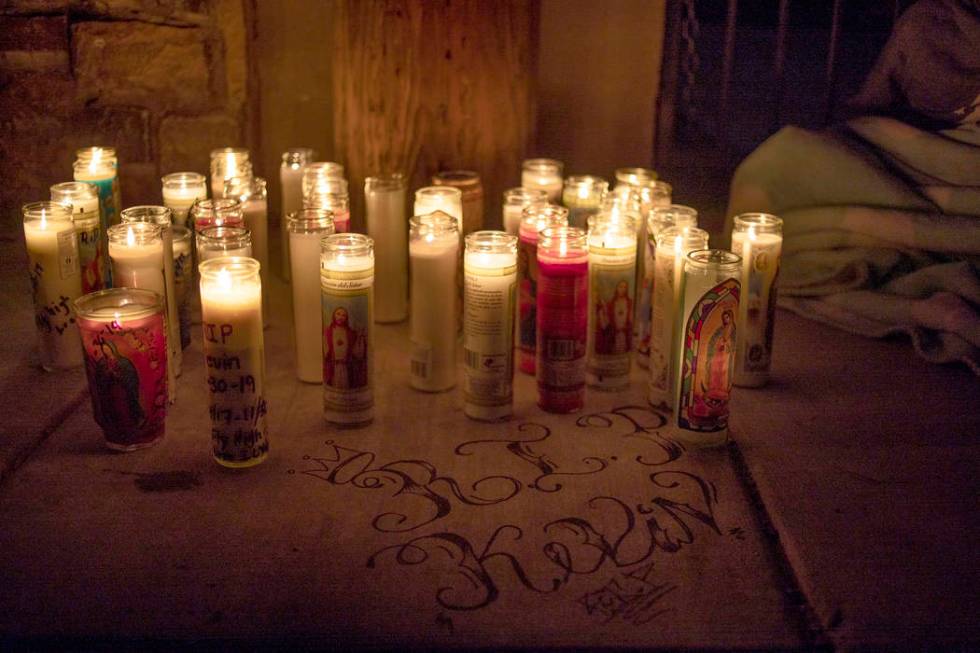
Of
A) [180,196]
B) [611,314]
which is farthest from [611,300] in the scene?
[180,196]

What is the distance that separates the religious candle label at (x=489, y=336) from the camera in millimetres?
1646

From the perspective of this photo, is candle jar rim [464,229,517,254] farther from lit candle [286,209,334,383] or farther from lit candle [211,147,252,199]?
lit candle [211,147,252,199]

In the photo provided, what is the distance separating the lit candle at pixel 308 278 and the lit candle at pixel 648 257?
23.0 inches

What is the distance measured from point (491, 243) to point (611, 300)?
27cm

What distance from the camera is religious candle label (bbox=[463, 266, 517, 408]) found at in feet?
5.40

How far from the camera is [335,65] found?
88.5 inches

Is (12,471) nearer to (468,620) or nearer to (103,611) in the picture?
(103,611)

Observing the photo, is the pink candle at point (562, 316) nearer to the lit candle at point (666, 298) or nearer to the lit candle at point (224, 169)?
the lit candle at point (666, 298)

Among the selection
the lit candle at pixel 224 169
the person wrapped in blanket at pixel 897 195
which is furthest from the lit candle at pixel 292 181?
the person wrapped in blanket at pixel 897 195

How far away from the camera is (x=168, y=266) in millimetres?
1756

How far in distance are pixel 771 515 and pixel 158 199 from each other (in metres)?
1.77

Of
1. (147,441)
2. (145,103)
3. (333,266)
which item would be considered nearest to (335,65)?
(145,103)

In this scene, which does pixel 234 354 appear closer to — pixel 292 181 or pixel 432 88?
pixel 292 181

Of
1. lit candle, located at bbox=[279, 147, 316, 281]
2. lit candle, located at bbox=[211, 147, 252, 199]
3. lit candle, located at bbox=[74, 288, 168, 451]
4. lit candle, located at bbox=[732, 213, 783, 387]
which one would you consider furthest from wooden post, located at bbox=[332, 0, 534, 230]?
lit candle, located at bbox=[74, 288, 168, 451]
